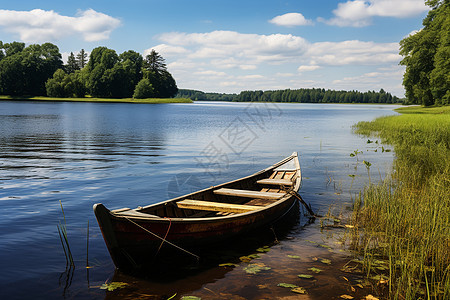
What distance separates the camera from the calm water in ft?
20.1

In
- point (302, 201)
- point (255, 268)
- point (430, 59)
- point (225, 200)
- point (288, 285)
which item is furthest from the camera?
point (430, 59)

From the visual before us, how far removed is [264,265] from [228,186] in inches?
155

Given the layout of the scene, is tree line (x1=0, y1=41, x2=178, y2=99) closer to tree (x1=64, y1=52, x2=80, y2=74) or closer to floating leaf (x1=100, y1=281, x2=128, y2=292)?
tree (x1=64, y1=52, x2=80, y2=74)

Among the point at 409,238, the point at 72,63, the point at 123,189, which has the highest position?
the point at 72,63

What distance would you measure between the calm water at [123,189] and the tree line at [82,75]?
88208mm

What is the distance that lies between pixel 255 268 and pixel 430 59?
58.6 metres

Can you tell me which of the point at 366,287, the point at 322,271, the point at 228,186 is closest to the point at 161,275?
the point at 322,271

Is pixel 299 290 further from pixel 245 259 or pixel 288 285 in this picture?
pixel 245 259

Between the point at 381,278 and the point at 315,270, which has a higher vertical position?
the point at 381,278

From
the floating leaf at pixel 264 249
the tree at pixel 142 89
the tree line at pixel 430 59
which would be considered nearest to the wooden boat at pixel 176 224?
the floating leaf at pixel 264 249

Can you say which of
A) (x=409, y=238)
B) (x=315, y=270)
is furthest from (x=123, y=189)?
(x=409, y=238)

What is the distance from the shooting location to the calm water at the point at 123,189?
6.12 m

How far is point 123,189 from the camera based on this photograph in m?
13.1

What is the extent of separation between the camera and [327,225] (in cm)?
926
